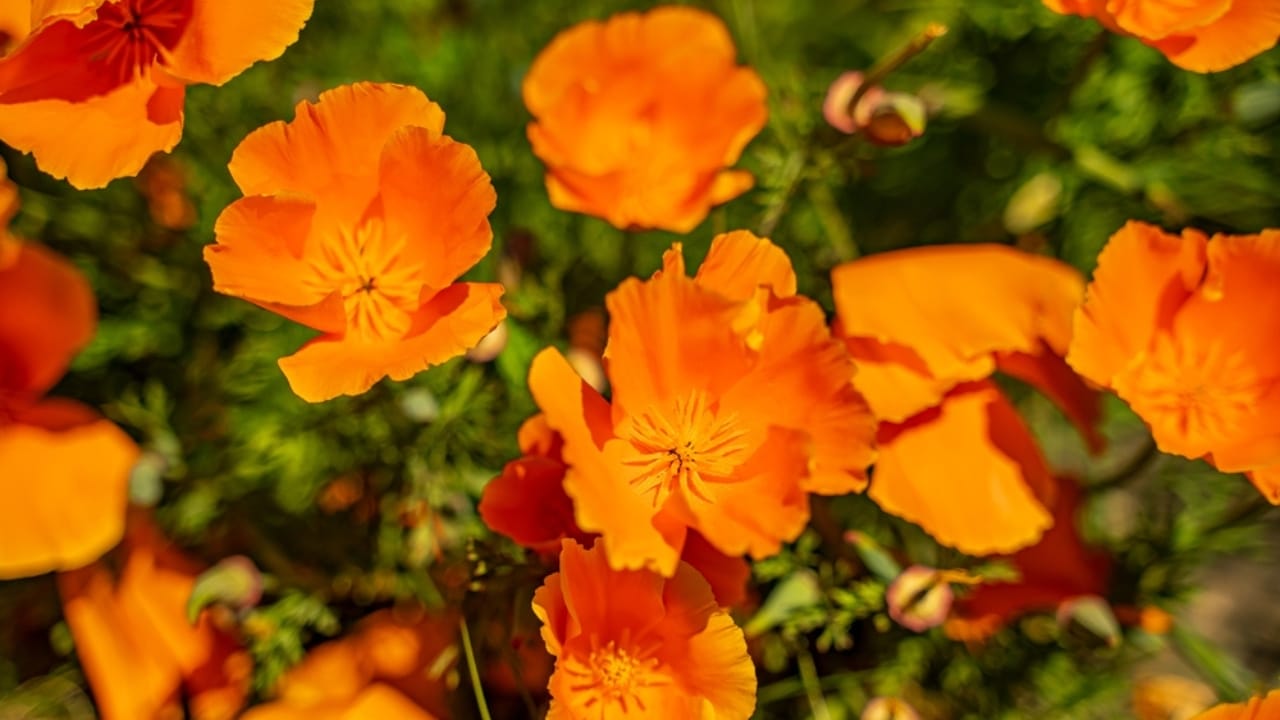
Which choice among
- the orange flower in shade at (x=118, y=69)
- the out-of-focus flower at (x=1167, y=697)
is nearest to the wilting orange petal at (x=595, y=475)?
the orange flower in shade at (x=118, y=69)

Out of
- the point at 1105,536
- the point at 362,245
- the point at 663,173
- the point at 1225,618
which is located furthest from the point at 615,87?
the point at 1225,618

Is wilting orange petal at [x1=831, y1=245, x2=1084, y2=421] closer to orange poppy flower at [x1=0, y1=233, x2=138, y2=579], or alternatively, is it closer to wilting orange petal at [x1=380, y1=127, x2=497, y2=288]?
wilting orange petal at [x1=380, y1=127, x2=497, y2=288]

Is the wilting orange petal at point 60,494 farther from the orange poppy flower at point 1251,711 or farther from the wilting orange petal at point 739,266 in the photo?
the orange poppy flower at point 1251,711

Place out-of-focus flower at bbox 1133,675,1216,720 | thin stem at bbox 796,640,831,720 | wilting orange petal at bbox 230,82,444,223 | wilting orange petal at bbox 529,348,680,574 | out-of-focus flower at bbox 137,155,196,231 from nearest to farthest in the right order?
1. wilting orange petal at bbox 529,348,680,574
2. wilting orange petal at bbox 230,82,444,223
3. thin stem at bbox 796,640,831,720
4. out-of-focus flower at bbox 1133,675,1216,720
5. out-of-focus flower at bbox 137,155,196,231

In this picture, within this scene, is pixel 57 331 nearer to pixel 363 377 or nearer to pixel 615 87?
pixel 363 377

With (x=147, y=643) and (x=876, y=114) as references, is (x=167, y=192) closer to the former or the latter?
(x=147, y=643)

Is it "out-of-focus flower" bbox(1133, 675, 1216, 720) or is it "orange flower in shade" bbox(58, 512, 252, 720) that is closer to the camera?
"orange flower in shade" bbox(58, 512, 252, 720)

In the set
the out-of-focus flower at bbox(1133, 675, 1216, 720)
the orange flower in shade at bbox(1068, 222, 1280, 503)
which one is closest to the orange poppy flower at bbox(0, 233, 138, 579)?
the orange flower in shade at bbox(1068, 222, 1280, 503)
